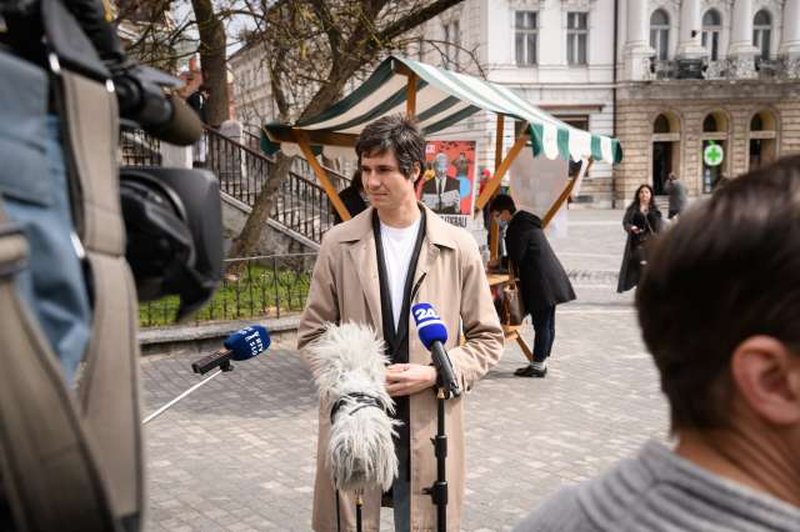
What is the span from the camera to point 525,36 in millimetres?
42094

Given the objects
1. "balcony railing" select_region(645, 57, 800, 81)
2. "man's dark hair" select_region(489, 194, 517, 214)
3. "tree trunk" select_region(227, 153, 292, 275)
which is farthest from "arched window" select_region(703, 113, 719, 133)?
"man's dark hair" select_region(489, 194, 517, 214)

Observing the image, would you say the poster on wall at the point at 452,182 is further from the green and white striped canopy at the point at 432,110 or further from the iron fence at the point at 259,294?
the iron fence at the point at 259,294

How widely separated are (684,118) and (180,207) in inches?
1766

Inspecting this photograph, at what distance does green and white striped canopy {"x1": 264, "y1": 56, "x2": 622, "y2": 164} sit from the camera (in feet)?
24.0

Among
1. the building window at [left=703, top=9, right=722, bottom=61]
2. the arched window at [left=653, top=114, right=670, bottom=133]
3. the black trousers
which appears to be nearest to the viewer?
the black trousers

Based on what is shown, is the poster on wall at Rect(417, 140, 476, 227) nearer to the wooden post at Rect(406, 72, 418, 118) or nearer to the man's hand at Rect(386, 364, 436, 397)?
the wooden post at Rect(406, 72, 418, 118)

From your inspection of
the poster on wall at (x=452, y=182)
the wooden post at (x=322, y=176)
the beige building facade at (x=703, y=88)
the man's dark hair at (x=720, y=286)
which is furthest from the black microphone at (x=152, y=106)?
the beige building facade at (x=703, y=88)

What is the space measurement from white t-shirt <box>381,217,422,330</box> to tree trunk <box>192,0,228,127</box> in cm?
954

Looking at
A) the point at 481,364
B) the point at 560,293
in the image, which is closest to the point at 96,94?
the point at 481,364

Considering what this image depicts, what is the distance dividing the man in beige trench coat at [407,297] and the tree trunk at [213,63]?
9.48 metres

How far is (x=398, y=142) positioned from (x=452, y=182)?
232 inches

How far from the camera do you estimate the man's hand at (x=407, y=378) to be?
2.81 m

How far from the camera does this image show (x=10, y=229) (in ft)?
2.84

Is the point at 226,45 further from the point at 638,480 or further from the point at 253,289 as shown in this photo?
the point at 638,480
